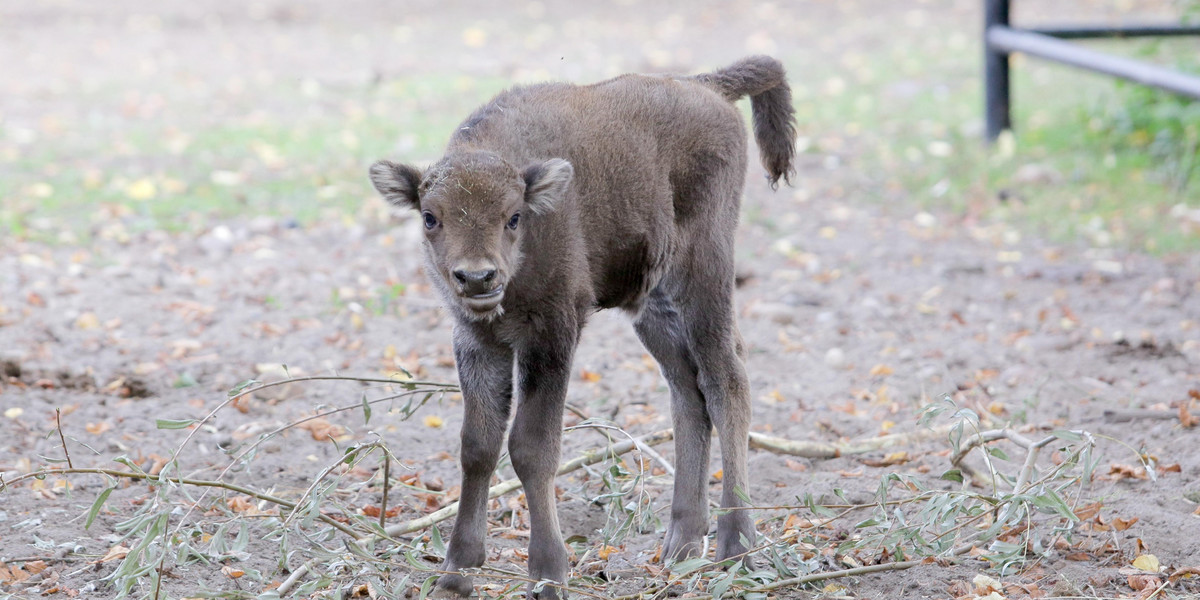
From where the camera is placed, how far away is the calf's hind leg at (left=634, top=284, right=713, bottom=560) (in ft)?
15.3

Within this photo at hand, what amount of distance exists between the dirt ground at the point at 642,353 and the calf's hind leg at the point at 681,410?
26cm

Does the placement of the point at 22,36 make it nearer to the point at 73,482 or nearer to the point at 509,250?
the point at 73,482

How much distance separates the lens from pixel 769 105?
5336 millimetres

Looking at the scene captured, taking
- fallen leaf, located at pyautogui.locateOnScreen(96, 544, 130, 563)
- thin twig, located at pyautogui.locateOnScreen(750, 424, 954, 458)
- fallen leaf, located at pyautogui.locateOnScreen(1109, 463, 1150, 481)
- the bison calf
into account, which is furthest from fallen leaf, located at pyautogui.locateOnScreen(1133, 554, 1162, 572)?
fallen leaf, located at pyautogui.locateOnScreen(96, 544, 130, 563)

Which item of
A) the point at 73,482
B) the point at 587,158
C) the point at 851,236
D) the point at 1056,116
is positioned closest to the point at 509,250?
the point at 587,158

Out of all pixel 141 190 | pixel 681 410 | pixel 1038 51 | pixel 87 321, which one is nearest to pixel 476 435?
pixel 681 410

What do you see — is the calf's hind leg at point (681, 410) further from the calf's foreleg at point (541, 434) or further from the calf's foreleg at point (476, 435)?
the calf's foreleg at point (476, 435)

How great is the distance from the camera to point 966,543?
443 cm

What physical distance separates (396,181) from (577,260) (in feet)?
2.22

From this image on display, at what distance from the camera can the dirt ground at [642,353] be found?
4.66 meters

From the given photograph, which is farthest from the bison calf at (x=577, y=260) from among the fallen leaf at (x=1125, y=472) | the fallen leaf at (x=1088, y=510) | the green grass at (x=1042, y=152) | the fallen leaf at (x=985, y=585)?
the green grass at (x=1042, y=152)

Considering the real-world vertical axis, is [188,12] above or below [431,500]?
above

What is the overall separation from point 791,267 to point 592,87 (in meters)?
4.09

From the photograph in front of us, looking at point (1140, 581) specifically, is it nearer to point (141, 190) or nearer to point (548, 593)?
point (548, 593)
